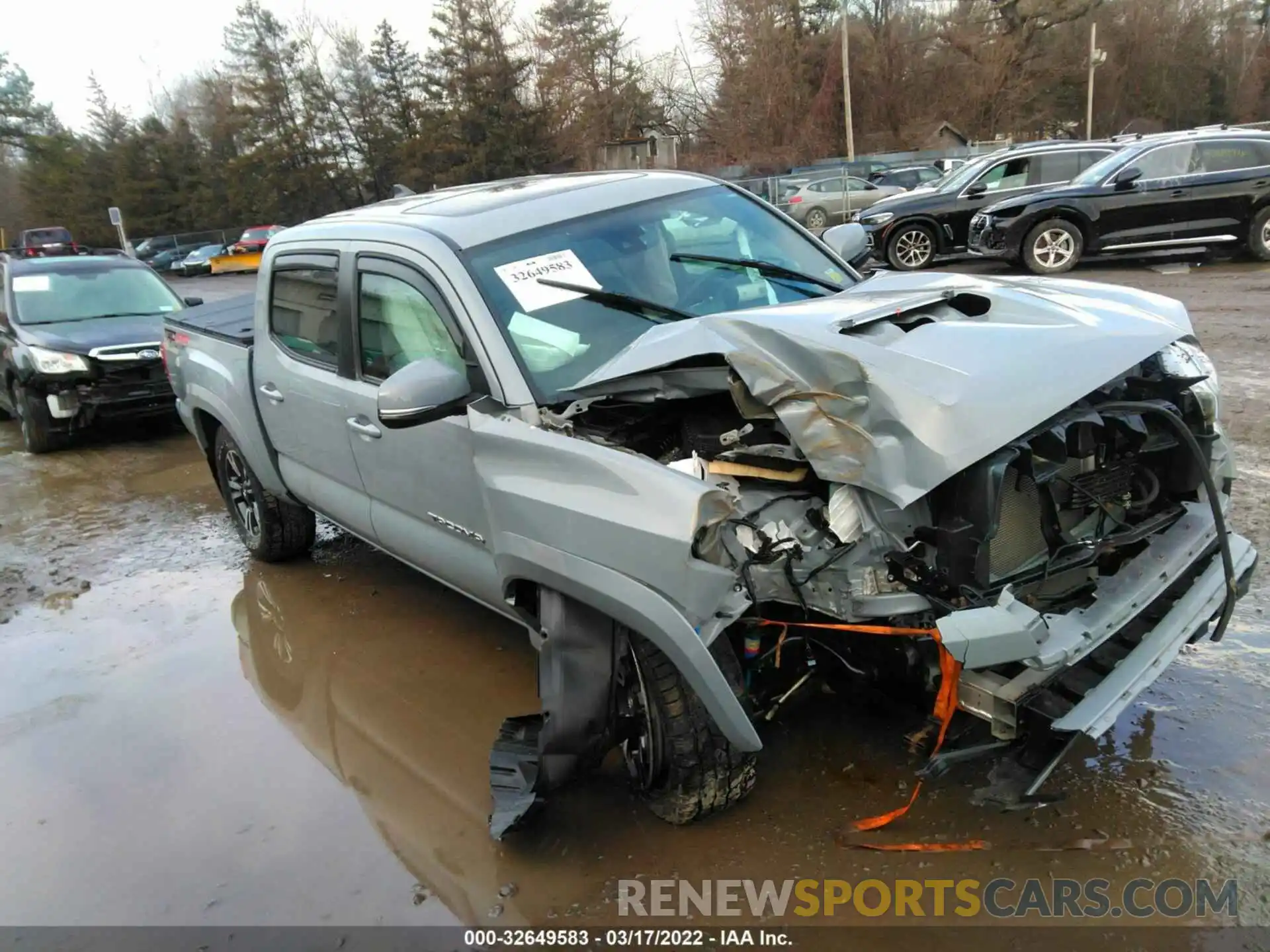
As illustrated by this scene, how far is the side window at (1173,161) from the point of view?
39.4 ft

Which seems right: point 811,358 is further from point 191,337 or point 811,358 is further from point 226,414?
point 191,337

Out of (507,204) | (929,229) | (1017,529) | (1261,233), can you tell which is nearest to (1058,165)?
(929,229)

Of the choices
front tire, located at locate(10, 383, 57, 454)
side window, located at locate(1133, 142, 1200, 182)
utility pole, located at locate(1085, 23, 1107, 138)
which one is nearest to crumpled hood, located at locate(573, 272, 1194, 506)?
front tire, located at locate(10, 383, 57, 454)

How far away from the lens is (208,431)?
586 centimetres

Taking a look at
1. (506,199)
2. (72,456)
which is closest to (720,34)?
(72,456)

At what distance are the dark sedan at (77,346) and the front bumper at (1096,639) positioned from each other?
775 cm

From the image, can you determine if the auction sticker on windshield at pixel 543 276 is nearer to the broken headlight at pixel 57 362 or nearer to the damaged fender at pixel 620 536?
the damaged fender at pixel 620 536

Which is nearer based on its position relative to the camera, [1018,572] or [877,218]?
[1018,572]

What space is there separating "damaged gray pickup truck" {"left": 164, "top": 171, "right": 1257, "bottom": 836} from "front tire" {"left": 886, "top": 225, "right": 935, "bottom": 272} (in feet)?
36.4

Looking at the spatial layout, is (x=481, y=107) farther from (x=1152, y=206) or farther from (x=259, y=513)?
(x=259, y=513)

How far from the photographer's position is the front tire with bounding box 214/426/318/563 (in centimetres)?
544

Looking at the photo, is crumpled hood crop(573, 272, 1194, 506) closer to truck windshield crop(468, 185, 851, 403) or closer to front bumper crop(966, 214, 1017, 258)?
truck windshield crop(468, 185, 851, 403)

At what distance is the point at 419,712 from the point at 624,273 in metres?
2.00

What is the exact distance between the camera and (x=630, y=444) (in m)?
2.98
